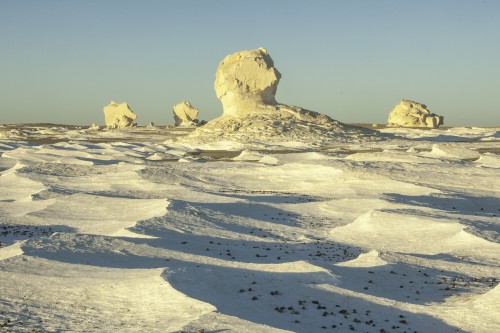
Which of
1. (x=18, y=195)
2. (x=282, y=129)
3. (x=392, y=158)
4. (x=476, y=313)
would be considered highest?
(x=282, y=129)

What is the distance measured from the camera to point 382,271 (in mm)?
16703

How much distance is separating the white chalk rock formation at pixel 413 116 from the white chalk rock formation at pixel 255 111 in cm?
3758

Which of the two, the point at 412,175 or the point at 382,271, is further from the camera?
the point at 412,175

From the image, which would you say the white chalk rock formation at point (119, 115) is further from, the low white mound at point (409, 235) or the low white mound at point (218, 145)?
the low white mound at point (409, 235)

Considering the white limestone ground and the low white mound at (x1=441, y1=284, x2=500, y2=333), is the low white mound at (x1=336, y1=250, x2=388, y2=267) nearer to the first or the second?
the white limestone ground

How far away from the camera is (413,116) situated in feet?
359

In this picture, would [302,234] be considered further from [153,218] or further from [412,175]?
[412,175]

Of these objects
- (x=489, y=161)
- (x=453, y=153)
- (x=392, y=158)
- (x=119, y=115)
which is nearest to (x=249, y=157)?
(x=392, y=158)

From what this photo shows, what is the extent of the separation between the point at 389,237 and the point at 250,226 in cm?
524

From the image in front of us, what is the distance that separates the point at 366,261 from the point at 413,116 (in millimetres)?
95973

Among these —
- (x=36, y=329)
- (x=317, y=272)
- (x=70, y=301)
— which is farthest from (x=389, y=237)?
(x=36, y=329)

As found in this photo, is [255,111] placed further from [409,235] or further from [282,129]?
[409,235]

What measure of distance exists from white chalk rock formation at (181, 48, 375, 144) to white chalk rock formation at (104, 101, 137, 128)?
57.9 meters

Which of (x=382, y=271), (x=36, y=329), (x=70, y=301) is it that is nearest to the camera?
(x=36, y=329)
